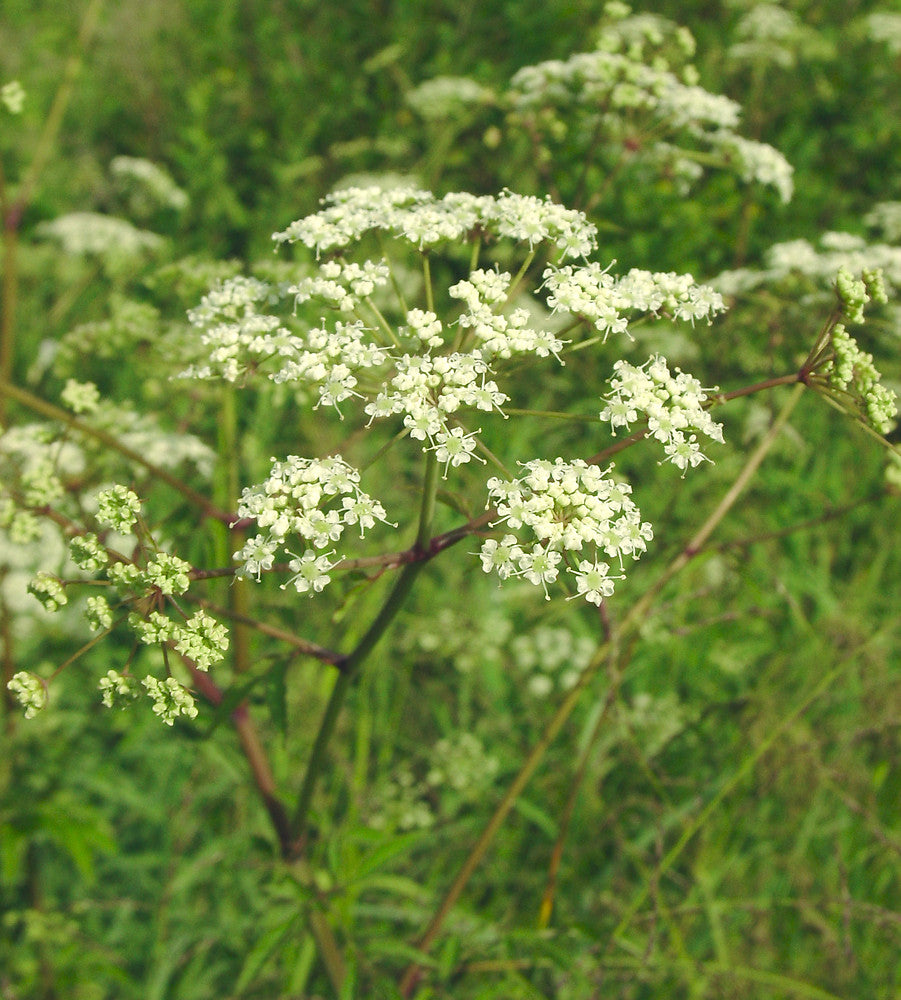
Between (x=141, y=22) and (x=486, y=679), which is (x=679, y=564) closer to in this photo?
(x=486, y=679)

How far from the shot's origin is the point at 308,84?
880 centimetres

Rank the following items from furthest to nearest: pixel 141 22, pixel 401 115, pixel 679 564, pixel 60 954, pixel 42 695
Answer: pixel 141 22 < pixel 401 115 < pixel 60 954 < pixel 679 564 < pixel 42 695

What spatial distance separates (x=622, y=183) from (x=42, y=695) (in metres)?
5.25

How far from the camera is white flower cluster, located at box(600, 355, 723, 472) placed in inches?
85.0

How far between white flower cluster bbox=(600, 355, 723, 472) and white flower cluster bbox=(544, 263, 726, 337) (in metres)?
0.19

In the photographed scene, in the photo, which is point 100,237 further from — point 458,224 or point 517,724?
point 458,224

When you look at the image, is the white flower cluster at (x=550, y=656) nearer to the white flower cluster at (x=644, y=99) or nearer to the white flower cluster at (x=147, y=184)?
the white flower cluster at (x=644, y=99)

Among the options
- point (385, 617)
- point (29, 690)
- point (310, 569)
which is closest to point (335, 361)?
point (310, 569)

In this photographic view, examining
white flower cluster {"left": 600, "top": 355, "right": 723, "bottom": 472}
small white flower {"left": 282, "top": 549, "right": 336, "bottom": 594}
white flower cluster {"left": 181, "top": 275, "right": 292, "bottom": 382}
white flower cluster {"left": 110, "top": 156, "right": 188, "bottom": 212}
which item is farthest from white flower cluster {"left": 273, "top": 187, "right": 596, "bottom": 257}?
white flower cluster {"left": 110, "top": 156, "right": 188, "bottom": 212}

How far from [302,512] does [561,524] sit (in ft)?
2.12

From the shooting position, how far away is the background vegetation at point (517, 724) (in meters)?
3.36

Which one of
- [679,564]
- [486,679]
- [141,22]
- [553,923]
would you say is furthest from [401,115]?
[553,923]

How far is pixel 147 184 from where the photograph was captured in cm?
732

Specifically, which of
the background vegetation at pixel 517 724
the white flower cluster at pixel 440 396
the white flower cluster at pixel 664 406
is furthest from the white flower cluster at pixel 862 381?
the background vegetation at pixel 517 724
